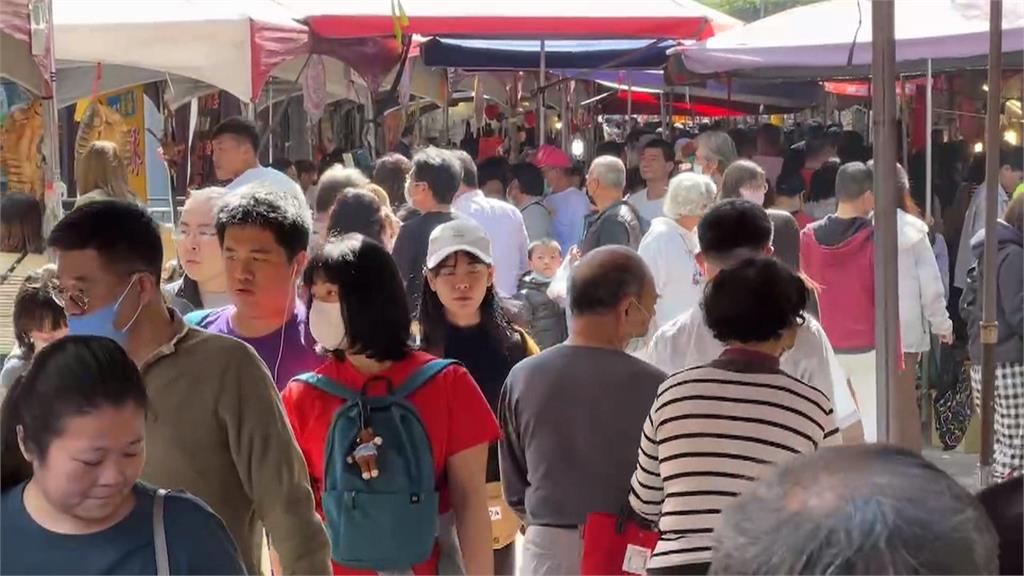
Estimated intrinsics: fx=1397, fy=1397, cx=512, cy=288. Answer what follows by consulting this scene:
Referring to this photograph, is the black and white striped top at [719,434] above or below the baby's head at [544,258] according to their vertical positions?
below

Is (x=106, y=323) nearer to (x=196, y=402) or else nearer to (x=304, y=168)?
(x=196, y=402)

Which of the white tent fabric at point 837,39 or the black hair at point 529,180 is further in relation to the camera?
the black hair at point 529,180

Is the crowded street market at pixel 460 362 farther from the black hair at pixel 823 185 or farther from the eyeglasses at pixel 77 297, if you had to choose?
the black hair at pixel 823 185

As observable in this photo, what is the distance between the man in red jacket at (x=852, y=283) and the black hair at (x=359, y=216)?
2107mm

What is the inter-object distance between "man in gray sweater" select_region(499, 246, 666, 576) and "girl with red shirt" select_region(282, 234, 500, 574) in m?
0.35

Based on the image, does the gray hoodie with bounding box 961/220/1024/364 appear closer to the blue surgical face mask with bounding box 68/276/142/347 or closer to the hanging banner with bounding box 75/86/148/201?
the blue surgical face mask with bounding box 68/276/142/347

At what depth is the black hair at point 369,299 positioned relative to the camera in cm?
306

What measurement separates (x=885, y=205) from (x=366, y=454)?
1.23 metres

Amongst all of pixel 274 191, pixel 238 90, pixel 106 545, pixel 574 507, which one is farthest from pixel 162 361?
pixel 238 90

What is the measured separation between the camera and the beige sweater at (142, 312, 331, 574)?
255cm

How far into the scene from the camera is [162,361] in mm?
2590

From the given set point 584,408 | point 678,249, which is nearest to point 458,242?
point 584,408

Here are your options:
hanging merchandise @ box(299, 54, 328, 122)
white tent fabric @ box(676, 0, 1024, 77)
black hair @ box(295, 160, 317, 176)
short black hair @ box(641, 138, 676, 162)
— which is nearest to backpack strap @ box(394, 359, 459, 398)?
white tent fabric @ box(676, 0, 1024, 77)

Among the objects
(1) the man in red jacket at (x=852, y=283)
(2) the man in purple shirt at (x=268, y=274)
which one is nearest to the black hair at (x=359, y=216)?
(2) the man in purple shirt at (x=268, y=274)
